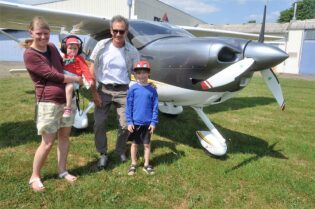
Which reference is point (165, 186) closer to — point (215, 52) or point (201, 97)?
point (201, 97)

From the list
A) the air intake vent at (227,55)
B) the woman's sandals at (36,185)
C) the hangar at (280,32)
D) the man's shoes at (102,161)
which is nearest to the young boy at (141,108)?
the man's shoes at (102,161)

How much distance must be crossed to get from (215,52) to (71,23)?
4405mm

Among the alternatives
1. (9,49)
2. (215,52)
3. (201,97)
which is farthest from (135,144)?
(9,49)

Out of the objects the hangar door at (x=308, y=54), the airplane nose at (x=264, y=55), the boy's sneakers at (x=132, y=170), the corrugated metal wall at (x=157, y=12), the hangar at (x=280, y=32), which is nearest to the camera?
the airplane nose at (x=264, y=55)

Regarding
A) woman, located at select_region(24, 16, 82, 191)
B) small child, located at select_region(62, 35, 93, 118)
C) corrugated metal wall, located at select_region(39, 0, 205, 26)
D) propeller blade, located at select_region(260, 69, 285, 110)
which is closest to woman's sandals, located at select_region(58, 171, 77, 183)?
woman, located at select_region(24, 16, 82, 191)

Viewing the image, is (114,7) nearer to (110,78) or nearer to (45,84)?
(110,78)

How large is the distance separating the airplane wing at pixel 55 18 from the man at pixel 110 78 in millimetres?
2476

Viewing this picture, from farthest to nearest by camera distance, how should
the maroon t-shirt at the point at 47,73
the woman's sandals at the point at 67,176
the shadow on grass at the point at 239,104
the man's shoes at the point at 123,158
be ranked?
the shadow on grass at the point at 239,104 < the man's shoes at the point at 123,158 < the woman's sandals at the point at 67,176 < the maroon t-shirt at the point at 47,73

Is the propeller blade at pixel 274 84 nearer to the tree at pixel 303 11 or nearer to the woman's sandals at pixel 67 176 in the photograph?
the woman's sandals at pixel 67 176

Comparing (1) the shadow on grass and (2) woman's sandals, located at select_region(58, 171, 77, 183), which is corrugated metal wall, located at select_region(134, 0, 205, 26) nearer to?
(1) the shadow on grass

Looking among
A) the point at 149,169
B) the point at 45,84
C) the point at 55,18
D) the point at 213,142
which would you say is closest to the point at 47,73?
the point at 45,84

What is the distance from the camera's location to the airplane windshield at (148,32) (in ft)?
16.6

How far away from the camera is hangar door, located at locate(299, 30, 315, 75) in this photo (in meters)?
32.4

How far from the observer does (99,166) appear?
4.02 m
